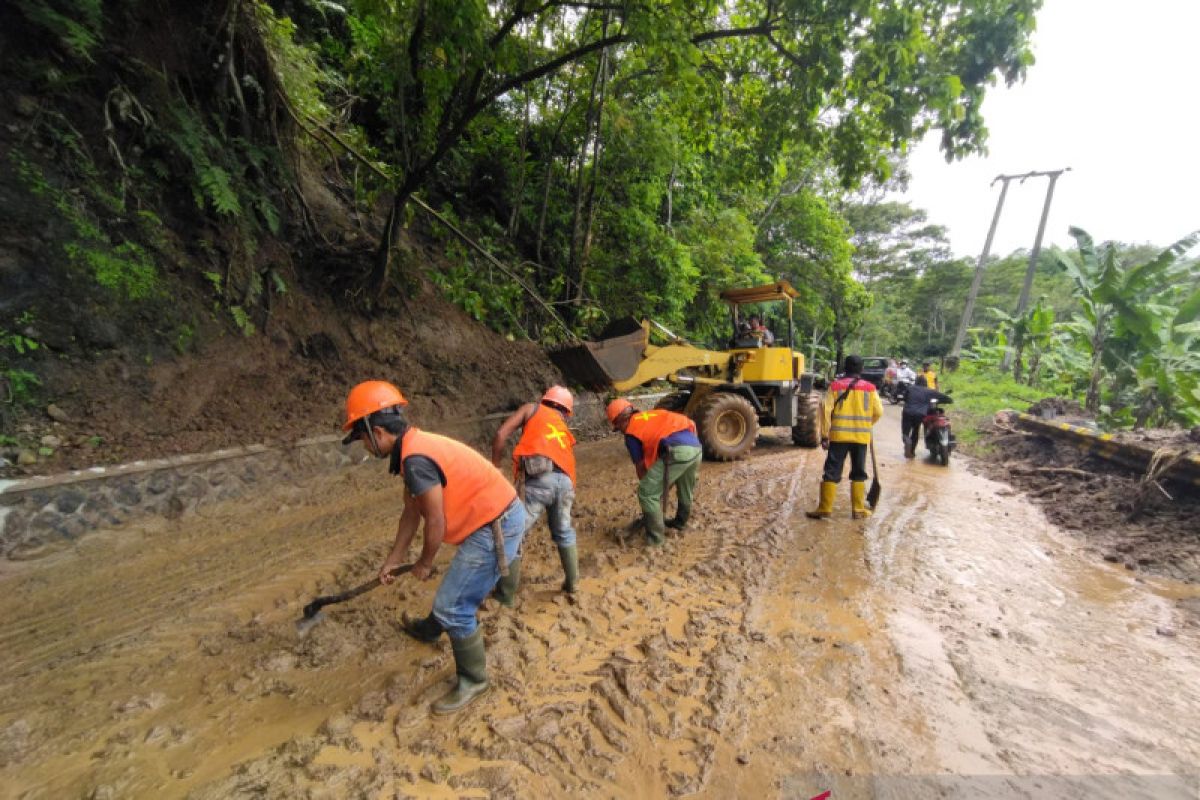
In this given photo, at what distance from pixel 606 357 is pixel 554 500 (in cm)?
364

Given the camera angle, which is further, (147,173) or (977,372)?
(977,372)

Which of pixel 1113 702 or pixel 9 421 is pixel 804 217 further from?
pixel 9 421

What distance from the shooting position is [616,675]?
267 centimetres

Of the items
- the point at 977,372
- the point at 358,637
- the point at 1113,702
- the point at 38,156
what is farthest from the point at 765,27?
the point at 977,372

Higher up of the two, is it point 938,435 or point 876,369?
point 876,369

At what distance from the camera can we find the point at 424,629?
115 inches

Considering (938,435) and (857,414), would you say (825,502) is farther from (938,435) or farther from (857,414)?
(938,435)

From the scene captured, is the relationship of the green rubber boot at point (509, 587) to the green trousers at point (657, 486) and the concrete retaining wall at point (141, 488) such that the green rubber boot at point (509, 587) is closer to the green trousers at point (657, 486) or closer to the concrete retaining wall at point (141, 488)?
the green trousers at point (657, 486)

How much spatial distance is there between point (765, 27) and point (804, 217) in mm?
12208

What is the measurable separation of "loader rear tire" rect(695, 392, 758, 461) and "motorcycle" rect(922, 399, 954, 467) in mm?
2668

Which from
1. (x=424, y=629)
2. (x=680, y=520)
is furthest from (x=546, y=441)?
(x=680, y=520)

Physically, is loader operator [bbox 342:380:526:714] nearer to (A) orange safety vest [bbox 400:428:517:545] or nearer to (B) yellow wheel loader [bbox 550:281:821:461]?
(A) orange safety vest [bbox 400:428:517:545]

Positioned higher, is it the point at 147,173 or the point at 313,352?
the point at 147,173

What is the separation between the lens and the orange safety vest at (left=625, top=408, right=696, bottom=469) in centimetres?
426
